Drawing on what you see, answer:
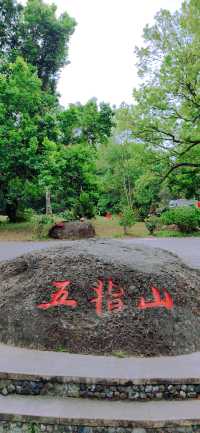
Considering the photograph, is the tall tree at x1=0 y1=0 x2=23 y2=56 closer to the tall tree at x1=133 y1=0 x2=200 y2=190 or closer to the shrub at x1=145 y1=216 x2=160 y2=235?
the tall tree at x1=133 y1=0 x2=200 y2=190

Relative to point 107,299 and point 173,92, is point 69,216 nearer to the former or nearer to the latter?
point 173,92

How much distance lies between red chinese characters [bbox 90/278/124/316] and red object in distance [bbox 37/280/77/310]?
0.61 ft

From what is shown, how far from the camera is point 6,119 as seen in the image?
1477 cm

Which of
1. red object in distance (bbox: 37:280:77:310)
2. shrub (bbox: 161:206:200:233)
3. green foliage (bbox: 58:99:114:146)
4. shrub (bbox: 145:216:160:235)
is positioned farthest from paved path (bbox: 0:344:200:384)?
green foliage (bbox: 58:99:114:146)

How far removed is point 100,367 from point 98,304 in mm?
682

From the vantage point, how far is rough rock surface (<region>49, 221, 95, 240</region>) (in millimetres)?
13477

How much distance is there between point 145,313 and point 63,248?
48.6 inches

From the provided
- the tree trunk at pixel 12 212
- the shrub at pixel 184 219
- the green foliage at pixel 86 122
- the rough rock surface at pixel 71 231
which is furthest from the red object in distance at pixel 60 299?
the tree trunk at pixel 12 212

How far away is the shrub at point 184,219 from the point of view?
50.2 feet

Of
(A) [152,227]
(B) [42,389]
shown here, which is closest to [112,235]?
(A) [152,227]

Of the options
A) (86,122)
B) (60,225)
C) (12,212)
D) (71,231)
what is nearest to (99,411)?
(71,231)

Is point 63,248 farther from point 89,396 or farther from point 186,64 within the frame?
point 186,64

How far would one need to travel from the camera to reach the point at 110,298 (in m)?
3.37

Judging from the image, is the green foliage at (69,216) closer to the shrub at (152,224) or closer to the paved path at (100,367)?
the shrub at (152,224)
